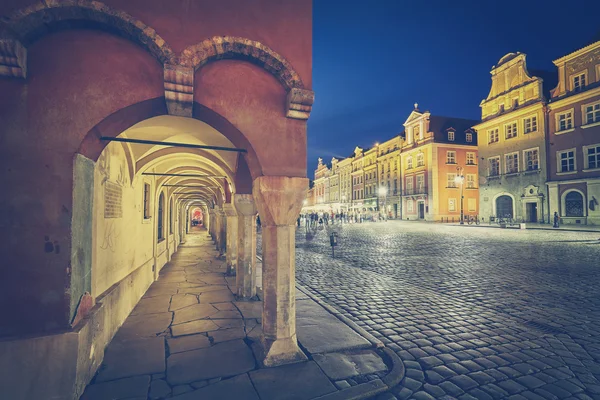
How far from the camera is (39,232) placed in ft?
9.42

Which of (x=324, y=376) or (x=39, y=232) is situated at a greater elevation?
(x=39, y=232)

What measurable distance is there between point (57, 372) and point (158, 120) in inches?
145

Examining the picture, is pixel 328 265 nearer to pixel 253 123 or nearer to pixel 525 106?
pixel 253 123

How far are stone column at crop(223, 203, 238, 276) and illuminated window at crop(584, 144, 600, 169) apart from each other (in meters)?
27.8

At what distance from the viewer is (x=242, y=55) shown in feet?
11.9

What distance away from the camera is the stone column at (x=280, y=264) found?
380cm

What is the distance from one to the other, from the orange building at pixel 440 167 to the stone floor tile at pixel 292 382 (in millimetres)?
39951

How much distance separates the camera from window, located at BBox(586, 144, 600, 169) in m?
22.8

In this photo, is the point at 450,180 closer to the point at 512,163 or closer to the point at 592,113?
the point at 512,163

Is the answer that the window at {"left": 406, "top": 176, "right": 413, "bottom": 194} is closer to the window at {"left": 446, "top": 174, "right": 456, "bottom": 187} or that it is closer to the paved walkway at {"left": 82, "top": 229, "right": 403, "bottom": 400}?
the window at {"left": 446, "top": 174, "right": 456, "bottom": 187}

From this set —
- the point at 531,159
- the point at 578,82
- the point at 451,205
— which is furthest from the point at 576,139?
the point at 451,205

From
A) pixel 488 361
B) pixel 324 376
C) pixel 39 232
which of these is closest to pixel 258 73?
pixel 39 232

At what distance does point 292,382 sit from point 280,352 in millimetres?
478

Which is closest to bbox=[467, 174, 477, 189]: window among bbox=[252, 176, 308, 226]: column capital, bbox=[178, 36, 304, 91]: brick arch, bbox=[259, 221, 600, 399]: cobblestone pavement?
bbox=[259, 221, 600, 399]: cobblestone pavement
